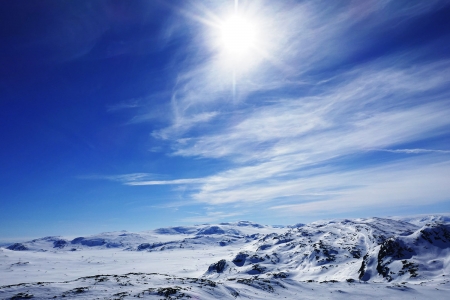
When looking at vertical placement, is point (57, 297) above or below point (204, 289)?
above

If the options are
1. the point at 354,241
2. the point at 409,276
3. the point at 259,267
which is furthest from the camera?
the point at 354,241

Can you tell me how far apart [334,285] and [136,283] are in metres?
39.1

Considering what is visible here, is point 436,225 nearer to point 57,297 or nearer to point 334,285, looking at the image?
point 334,285

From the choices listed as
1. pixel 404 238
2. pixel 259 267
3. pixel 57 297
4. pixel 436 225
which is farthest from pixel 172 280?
pixel 259 267

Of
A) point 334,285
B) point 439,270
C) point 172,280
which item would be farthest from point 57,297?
point 439,270

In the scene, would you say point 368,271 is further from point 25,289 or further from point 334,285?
point 25,289

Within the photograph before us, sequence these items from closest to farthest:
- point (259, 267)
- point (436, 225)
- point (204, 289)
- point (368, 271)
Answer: point (204, 289), point (368, 271), point (436, 225), point (259, 267)

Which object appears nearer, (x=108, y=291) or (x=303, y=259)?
(x=108, y=291)

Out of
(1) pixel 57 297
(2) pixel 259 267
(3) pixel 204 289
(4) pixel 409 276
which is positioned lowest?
(2) pixel 259 267

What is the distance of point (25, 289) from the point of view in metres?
31.5

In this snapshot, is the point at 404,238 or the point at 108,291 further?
the point at 404,238

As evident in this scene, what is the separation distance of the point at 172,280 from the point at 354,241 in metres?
146

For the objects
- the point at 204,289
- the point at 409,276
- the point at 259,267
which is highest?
the point at 204,289

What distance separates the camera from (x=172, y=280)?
1709 inches
